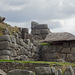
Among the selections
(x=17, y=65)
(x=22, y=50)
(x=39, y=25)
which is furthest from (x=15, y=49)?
(x=39, y=25)

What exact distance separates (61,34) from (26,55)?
4.19 metres

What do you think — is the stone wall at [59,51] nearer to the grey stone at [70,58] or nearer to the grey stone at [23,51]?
the grey stone at [70,58]

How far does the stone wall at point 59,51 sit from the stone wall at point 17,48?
763 mm

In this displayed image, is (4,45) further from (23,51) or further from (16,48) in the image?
(23,51)

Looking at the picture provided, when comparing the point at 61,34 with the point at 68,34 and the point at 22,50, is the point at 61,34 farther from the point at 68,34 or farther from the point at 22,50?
the point at 22,50

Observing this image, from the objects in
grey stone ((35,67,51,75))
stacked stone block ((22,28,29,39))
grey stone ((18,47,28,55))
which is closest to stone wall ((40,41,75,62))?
stacked stone block ((22,28,29,39))

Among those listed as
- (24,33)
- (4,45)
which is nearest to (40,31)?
(24,33)

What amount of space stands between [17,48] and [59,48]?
4478 millimetres

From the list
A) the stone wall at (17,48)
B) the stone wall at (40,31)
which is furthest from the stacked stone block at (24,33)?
the stone wall at (40,31)

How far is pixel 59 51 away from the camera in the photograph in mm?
19141

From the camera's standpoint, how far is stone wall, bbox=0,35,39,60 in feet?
48.2

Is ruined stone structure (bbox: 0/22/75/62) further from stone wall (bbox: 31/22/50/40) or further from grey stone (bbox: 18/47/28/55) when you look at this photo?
stone wall (bbox: 31/22/50/40)

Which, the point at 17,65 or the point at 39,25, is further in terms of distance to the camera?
the point at 39,25

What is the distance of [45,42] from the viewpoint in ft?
65.7
